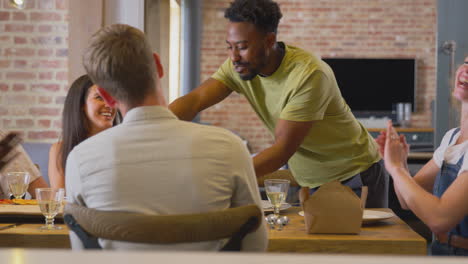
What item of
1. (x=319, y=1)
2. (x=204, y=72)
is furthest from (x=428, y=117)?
(x=204, y=72)

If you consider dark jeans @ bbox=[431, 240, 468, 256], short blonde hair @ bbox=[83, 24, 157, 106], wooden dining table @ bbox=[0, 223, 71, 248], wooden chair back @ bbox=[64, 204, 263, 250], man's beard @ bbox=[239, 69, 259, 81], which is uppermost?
short blonde hair @ bbox=[83, 24, 157, 106]

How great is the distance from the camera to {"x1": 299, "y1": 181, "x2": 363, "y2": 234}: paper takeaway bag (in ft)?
5.22

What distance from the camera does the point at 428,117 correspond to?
25.6 feet

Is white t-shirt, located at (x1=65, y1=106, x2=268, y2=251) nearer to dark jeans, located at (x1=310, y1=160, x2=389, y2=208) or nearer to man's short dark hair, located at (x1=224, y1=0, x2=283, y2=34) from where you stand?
man's short dark hair, located at (x1=224, y1=0, x2=283, y2=34)

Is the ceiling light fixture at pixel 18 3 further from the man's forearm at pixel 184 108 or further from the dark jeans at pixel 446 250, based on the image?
the dark jeans at pixel 446 250

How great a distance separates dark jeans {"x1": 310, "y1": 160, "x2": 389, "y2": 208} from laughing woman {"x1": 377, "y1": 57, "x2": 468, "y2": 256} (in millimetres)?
416

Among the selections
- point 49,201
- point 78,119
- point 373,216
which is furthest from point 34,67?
point 373,216

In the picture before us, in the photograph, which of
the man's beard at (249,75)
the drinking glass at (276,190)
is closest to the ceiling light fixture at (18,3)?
the man's beard at (249,75)

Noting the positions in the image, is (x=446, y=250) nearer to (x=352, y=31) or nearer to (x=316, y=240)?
(x=316, y=240)

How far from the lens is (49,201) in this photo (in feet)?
5.37

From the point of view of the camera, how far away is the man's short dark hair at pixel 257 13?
2.05m

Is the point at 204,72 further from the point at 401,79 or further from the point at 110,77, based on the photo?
the point at 110,77

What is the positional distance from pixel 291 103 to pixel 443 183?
1.89 ft

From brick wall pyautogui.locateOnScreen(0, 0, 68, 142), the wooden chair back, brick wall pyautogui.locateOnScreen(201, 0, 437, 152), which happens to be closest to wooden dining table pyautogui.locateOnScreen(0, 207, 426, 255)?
the wooden chair back
